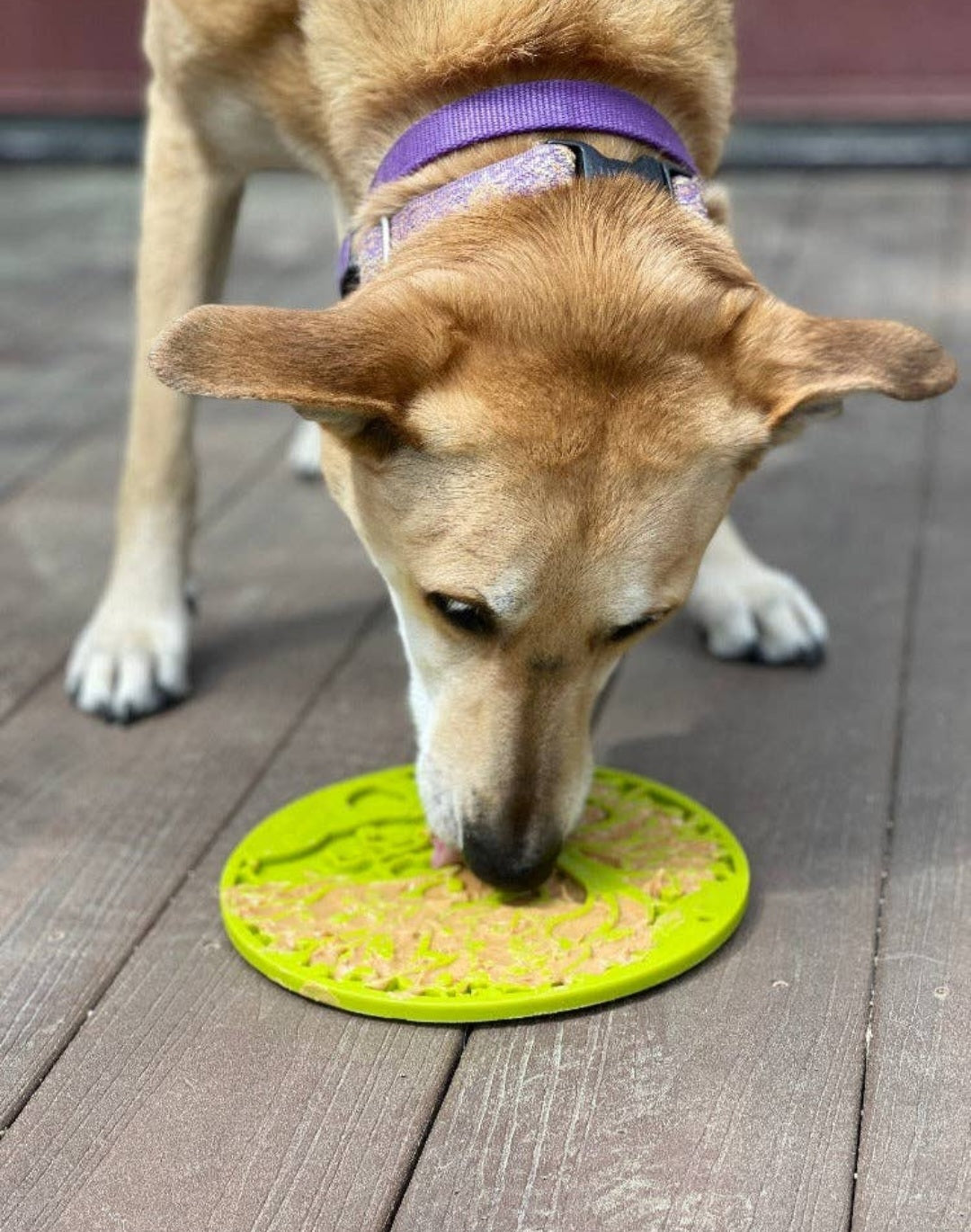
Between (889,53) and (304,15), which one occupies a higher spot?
(304,15)

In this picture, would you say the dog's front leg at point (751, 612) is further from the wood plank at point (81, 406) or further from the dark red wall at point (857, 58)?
the dark red wall at point (857, 58)

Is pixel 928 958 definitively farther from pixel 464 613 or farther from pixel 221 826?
pixel 221 826

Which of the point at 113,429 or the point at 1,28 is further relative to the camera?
the point at 1,28

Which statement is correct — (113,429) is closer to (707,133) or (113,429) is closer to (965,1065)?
(707,133)

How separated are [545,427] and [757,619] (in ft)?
4.08

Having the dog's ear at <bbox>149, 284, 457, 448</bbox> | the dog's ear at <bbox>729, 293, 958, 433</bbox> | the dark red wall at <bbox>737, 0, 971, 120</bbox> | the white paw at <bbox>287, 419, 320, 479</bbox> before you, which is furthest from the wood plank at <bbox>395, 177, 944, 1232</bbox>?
the dark red wall at <bbox>737, 0, 971, 120</bbox>

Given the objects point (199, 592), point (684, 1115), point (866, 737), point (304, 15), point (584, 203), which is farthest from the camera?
point (199, 592)

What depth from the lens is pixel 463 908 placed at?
87.7 inches

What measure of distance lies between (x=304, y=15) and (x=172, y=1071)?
63.6 inches

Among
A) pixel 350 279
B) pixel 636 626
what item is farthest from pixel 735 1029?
pixel 350 279

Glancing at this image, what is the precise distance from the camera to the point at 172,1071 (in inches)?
76.1

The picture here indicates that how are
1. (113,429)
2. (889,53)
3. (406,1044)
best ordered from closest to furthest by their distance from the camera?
(406,1044), (113,429), (889,53)

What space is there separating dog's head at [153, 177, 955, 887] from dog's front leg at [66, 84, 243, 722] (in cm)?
87

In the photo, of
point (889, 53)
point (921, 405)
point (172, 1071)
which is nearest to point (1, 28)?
point (889, 53)
